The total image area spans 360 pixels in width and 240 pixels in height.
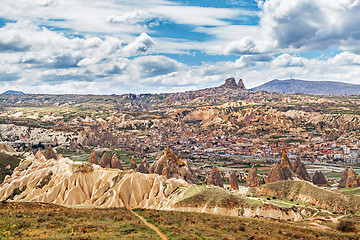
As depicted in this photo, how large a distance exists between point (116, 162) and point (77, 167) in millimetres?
38265

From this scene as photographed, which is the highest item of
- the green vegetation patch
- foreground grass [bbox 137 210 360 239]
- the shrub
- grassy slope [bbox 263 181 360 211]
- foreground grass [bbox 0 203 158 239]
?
foreground grass [bbox 0 203 158 239]

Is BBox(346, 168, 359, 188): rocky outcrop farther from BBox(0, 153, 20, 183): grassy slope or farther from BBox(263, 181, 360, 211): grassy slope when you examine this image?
BBox(0, 153, 20, 183): grassy slope

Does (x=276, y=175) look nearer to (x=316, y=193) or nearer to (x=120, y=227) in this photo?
(x=316, y=193)

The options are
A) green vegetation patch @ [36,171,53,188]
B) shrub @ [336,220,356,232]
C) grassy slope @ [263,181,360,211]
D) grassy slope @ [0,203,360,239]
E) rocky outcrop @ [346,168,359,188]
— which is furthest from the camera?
rocky outcrop @ [346,168,359,188]

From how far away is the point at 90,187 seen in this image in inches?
2872

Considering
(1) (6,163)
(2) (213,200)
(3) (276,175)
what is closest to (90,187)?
(2) (213,200)

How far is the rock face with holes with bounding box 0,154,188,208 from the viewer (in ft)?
221

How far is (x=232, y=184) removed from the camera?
102 meters

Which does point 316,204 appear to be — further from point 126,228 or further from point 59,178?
point 59,178

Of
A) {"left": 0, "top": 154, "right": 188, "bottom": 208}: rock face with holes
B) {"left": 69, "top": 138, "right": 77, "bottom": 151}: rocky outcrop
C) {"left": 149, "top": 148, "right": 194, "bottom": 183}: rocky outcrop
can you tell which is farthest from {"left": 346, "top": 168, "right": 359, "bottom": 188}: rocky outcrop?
{"left": 69, "top": 138, "right": 77, "bottom": 151}: rocky outcrop

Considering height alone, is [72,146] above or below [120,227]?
below

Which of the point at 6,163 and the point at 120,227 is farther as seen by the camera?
the point at 6,163

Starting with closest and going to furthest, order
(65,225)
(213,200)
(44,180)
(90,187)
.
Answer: (65,225) < (213,200) < (90,187) < (44,180)

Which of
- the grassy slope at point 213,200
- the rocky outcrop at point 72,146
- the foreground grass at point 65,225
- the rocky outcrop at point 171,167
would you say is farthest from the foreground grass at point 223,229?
the rocky outcrop at point 72,146
